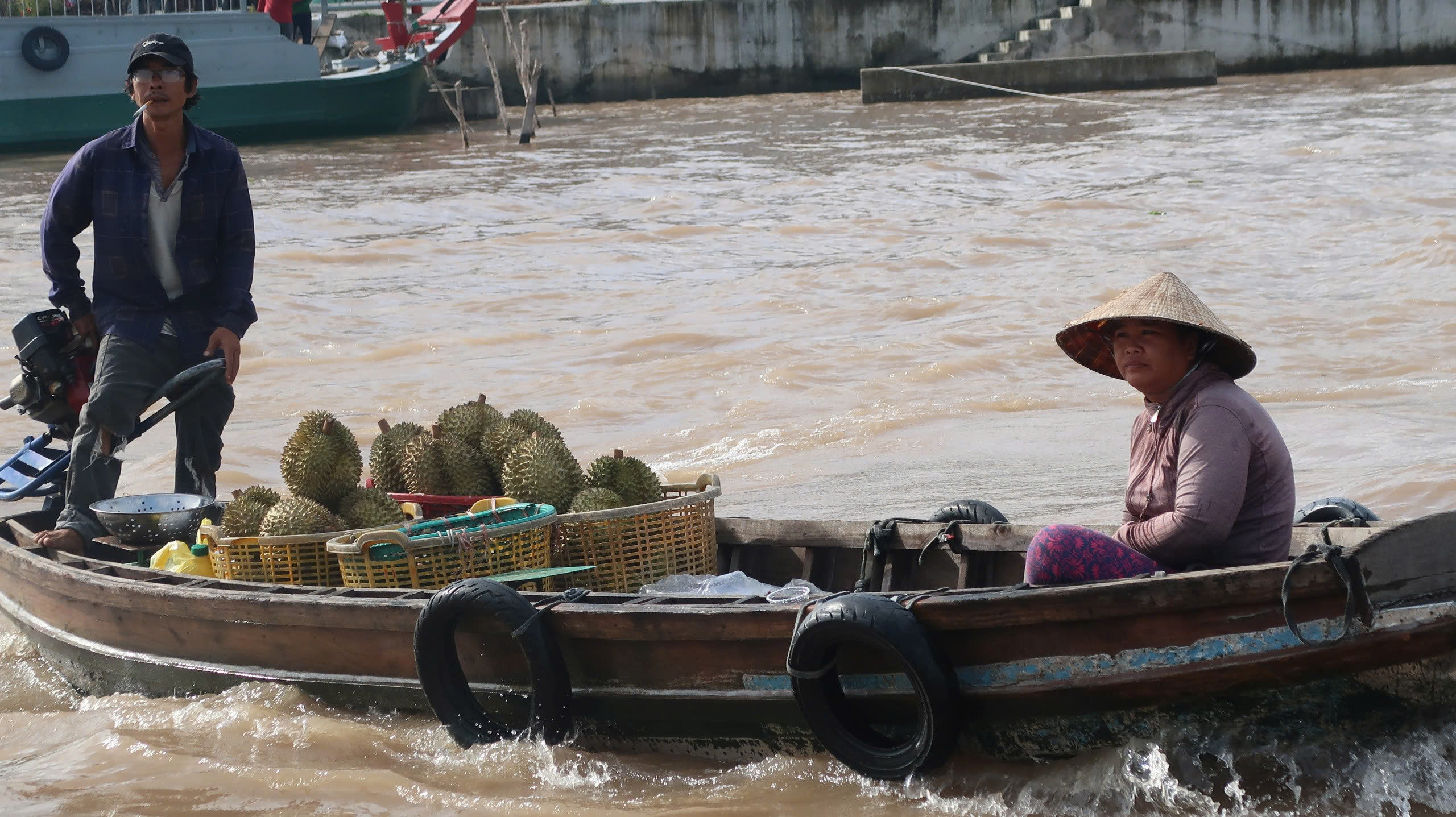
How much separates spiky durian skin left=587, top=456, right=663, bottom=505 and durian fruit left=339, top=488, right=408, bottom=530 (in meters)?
0.59

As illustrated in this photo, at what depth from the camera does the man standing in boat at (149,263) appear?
15.4 feet

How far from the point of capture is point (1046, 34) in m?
28.7

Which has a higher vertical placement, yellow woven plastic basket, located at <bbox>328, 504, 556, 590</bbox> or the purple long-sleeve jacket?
the purple long-sleeve jacket

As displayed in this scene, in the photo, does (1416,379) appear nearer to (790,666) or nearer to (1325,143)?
(790,666)

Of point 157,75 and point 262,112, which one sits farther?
point 262,112

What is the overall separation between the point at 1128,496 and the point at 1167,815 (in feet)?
2.36

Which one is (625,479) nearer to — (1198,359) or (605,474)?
(605,474)

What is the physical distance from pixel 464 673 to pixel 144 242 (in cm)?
189

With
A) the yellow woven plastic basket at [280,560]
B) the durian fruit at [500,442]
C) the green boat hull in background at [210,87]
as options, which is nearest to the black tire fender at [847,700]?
the durian fruit at [500,442]

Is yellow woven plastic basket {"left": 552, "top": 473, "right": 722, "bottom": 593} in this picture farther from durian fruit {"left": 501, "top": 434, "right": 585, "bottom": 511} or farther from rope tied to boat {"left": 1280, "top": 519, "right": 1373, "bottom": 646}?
rope tied to boat {"left": 1280, "top": 519, "right": 1373, "bottom": 646}

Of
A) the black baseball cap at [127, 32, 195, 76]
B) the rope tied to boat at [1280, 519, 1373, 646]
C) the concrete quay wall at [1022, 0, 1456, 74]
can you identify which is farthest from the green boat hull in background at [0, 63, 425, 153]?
the rope tied to boat at [1280, 519, 1373, 646]

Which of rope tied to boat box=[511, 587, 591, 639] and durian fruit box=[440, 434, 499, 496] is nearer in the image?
rope tied to boat box=[511, 587, 591, 639]

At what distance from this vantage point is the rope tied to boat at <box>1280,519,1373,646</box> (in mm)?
2875

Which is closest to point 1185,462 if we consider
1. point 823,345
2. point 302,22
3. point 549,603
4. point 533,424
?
point 549,603
